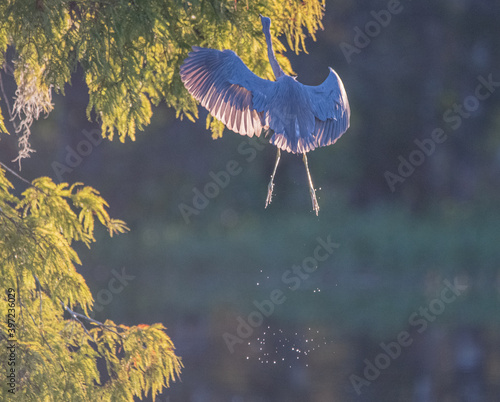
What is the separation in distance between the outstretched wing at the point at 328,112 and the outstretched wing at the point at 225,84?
269mm

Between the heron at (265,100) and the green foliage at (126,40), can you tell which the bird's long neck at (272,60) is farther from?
the green foliage at (126,40)

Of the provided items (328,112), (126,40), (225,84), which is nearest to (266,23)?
(225,84)

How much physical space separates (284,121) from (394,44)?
15.1 m

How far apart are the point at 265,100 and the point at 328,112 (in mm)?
347

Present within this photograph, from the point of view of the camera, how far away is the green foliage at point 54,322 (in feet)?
11.0

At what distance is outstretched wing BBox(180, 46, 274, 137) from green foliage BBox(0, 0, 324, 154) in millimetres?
261

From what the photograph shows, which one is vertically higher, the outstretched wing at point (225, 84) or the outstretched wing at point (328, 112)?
the outstretched wing at point (328, 112)

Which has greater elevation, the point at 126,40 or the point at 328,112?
the point at 328,112

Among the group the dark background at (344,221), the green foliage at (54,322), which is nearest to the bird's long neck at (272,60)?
the green foliage at (54,322)

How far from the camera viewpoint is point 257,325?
11961mm

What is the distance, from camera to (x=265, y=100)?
10.9ft

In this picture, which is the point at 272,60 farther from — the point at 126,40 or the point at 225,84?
the point at 126,40

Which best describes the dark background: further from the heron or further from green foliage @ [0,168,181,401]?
the heron

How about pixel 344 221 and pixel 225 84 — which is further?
pixel 344 221
